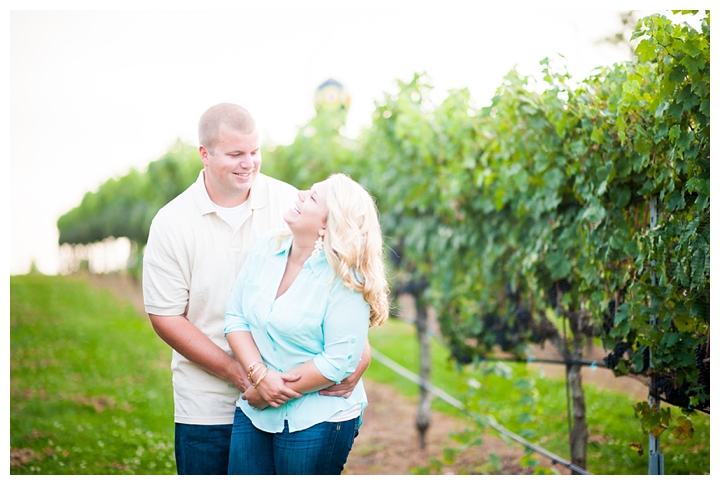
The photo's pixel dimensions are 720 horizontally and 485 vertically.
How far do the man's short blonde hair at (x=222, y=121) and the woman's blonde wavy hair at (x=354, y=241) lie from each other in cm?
44

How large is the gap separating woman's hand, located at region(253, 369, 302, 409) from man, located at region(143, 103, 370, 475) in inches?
7.8

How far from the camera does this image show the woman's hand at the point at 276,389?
2.34 metres

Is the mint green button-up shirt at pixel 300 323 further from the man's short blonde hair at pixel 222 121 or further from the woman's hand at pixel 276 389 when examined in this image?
the man's short blonde hair at pixel 222 121

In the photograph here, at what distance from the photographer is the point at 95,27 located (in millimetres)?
3930

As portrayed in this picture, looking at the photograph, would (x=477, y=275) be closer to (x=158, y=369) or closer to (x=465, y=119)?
(x=465, y=119)

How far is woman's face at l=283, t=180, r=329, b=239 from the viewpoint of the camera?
2396 mm

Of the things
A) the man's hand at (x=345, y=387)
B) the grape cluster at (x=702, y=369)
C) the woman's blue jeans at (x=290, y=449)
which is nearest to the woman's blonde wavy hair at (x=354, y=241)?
the man's hand at (x=345, y=387)

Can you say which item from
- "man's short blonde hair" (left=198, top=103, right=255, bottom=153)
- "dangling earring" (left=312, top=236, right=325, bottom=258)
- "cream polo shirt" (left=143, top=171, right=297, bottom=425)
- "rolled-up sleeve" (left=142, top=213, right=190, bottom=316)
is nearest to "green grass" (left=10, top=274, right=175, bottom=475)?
"cream polo shirt" (left=143, top=171, right=297, bottom=425)

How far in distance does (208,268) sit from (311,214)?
53cm

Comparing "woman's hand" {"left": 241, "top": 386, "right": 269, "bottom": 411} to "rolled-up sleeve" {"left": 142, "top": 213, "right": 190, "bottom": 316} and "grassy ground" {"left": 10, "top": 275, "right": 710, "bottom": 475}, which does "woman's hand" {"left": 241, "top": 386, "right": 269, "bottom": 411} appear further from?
"grassy ground" {"left": 10, "top": 275, "right": 710, "bottom": 475}

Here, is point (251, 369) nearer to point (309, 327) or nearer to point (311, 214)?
point (309, 327)

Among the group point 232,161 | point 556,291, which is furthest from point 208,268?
point 556,291
